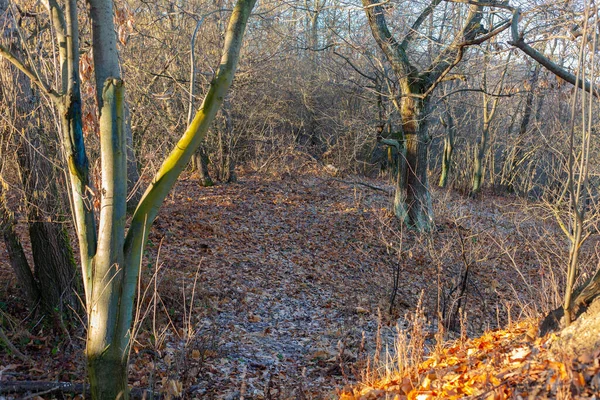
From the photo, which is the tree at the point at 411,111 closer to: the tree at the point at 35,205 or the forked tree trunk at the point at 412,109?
the forked tree trunk at the point at 412,109

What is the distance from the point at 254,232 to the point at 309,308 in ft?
10.5

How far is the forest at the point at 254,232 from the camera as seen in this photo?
3.41 metres

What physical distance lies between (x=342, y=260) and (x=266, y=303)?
2817 mm

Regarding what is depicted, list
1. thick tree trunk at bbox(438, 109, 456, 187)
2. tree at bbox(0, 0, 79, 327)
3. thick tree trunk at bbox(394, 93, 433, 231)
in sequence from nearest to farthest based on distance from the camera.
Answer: tree at bbox(0, 0, 79, 327), thick tree trunk at bbox(394, 93, 433, 231), thick tree trunk at bbox(438, 109, 456, 187)

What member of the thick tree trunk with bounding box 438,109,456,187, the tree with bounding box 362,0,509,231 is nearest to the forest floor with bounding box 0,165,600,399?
the tree with bounding box 362,0,509,231

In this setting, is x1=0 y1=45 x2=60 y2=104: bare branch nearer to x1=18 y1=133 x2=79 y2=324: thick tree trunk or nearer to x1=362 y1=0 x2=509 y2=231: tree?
x1=18 y1=133 x2=79 y2=324: thick tree trunk

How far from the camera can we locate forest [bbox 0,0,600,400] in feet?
11.2

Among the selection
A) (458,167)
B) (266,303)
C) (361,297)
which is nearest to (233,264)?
(266,303)

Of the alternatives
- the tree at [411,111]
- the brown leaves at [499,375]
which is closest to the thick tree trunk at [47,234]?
the brown leaves at [499,375]

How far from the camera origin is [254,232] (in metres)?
10.2

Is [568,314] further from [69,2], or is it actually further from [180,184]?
[180,184]

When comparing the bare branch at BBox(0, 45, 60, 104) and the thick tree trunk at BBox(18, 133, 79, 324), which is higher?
the bare branch at BBox(0, 45, 60, 104)

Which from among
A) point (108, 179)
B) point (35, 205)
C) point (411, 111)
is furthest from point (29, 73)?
point (411, 111)

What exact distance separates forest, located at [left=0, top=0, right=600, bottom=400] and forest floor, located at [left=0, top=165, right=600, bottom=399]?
4 cm
